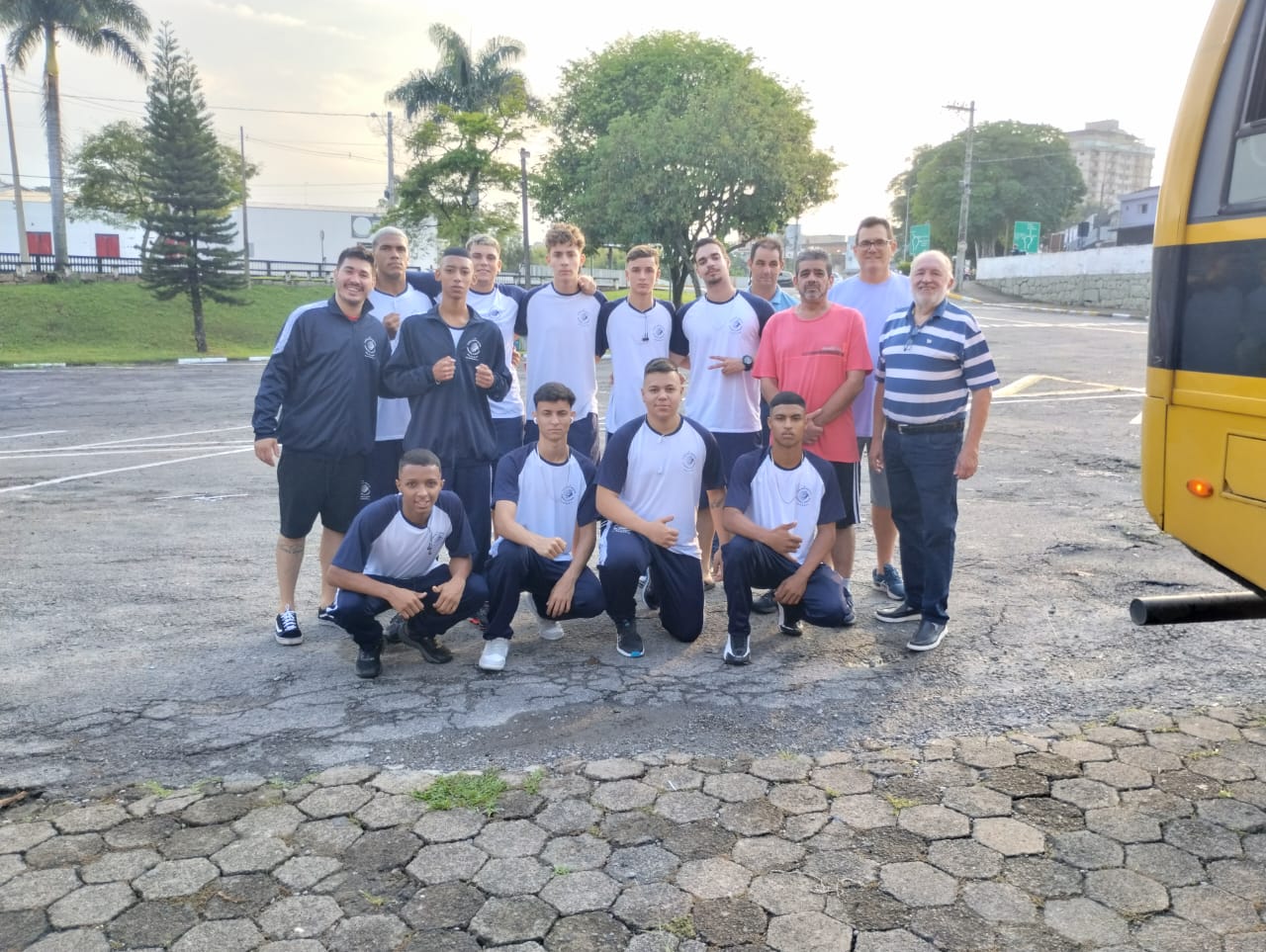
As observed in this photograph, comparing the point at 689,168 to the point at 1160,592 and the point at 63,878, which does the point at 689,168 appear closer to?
the point at 1160,592

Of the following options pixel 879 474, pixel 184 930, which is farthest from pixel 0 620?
pixel 879 474

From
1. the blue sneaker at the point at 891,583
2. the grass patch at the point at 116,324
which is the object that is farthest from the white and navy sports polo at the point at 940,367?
the grass patch at the point at 116,324

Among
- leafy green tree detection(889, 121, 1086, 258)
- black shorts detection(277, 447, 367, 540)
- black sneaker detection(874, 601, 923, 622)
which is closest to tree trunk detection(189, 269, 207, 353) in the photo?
black shorts detection(277, 447, 367, 540)

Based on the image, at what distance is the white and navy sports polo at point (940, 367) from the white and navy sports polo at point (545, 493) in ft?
5.39

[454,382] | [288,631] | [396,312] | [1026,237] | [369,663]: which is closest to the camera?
[369,663]

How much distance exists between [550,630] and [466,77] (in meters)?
43.2

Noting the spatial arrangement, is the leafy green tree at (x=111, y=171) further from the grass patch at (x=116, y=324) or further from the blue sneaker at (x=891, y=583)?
the blue sneaker at (x=891, y=583)

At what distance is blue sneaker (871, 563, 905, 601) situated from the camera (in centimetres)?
591

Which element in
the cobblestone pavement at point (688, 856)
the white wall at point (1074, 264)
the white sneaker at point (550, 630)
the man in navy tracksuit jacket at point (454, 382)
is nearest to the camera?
the cobblestone pavement at point (688, 856)

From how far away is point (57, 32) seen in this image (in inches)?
1427

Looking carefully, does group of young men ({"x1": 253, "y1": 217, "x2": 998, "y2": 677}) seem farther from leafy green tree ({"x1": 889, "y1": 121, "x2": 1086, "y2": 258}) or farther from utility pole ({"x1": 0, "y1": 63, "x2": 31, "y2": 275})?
leafy green tree ({"x1": 889, "y1": 121, "x2": 1086, "y2": 258})

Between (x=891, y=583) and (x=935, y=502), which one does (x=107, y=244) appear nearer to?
(x=891, y=583)

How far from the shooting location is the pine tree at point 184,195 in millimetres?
32156

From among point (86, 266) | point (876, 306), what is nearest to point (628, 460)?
point (876, 306)
